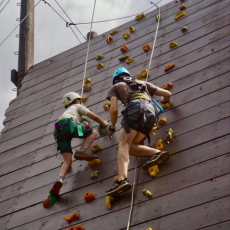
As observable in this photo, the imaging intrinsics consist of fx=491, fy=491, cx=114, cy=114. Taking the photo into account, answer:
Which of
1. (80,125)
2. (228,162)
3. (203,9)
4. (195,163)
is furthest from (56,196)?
(203,9)

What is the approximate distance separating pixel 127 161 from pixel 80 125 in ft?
2.84

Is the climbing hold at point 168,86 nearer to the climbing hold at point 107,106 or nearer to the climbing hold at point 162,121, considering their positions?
the climbing hold at point 162,121

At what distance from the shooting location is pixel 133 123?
4352mm

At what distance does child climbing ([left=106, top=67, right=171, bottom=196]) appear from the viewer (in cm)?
417

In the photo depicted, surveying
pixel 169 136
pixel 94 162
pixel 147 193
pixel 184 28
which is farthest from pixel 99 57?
pixel 147 193

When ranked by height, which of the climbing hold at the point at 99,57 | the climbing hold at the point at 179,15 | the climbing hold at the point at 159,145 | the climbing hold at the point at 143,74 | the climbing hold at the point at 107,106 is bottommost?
the climbing hold at the point at 159,145

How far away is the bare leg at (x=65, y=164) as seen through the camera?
187 inches

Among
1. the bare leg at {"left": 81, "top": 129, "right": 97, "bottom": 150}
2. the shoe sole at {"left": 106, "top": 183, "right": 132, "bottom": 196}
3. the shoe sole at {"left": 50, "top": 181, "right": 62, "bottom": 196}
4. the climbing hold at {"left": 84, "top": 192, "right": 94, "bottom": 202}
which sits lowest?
the shoe sole at {"left": 106, "top": 183, "right": 132, "bottom": 196}

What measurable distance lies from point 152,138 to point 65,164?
0.90 m

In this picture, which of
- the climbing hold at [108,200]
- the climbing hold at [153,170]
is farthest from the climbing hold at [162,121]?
the climbing hold at [108,200]

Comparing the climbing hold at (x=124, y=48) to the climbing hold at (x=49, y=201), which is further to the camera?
the climbing hold at (x=124, y=48)

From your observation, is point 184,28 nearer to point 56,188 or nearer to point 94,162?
point 94,162

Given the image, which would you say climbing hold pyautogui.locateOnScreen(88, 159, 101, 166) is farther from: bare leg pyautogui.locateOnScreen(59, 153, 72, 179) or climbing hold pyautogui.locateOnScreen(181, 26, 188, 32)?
climbing hold pyautogui.locateOnScreen(181, 26, 188, 32)

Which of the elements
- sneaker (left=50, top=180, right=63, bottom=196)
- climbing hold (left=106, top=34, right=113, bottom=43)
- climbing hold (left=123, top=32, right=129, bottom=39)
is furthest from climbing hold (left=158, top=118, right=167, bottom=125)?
climbing hold (left=106, top=34, right=113, bottom=43)
